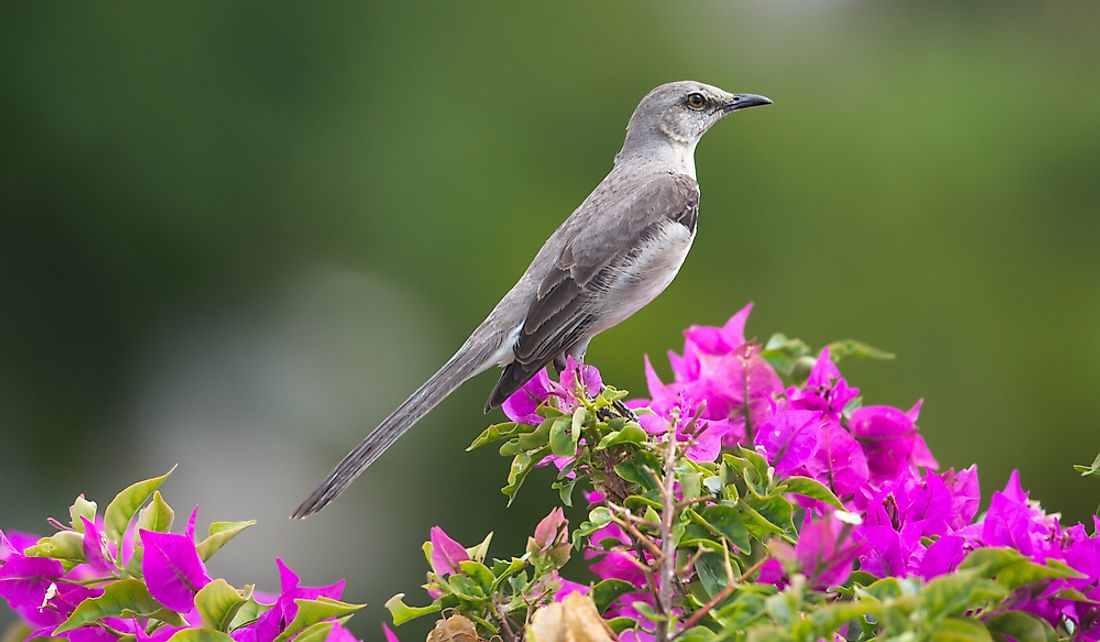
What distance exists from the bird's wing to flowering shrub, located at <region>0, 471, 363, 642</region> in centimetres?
119

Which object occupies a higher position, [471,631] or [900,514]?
[471,631]

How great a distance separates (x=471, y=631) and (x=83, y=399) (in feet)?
24.5

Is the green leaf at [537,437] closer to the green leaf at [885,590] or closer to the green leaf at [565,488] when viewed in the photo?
the green leaf at [565,488]

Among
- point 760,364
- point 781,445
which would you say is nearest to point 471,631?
point 781,445

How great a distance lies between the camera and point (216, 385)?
812cm

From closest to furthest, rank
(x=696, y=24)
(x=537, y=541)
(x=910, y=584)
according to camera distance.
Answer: (x=910, y=584)
(x=537, y=541)
(x=696, y=24)

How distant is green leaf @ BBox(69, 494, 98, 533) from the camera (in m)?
1.46

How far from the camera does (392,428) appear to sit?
7.82 feet

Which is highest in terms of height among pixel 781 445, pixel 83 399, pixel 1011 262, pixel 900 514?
pixel 83 399

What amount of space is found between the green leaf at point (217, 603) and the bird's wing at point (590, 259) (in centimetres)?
129

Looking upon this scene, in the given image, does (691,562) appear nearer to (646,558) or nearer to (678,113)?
(646,558)

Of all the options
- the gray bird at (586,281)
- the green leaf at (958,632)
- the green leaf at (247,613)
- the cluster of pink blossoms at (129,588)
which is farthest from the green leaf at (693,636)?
the gray bird at (586,281)

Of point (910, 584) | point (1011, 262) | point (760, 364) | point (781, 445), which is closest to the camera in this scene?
point (910, 584)

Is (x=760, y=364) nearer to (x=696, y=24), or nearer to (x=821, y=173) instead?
(x=821, y=173)
